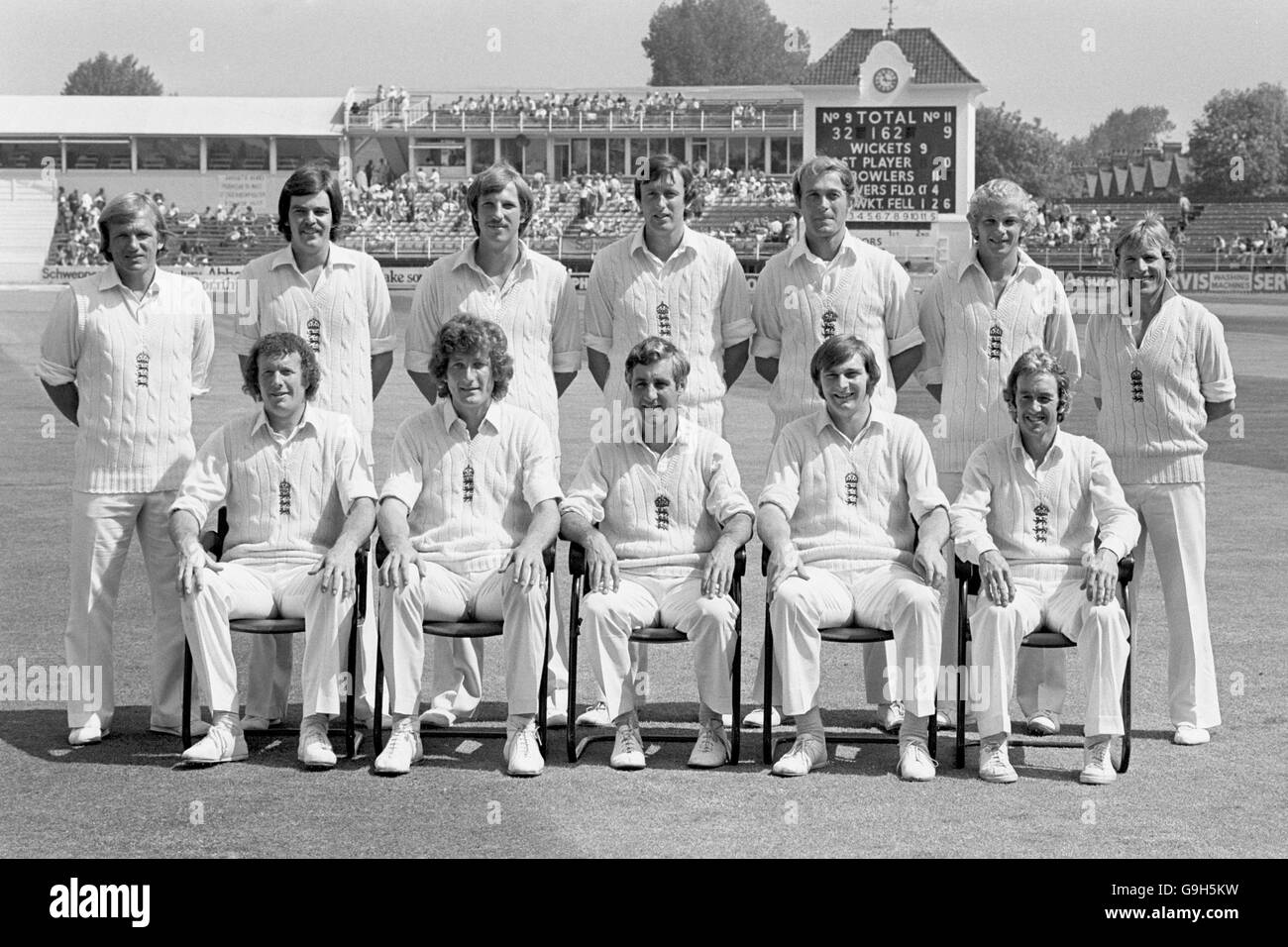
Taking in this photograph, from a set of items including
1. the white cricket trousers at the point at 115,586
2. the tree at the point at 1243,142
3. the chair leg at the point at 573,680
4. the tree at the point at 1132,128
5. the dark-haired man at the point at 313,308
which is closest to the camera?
the chair leg at the point at 573,680

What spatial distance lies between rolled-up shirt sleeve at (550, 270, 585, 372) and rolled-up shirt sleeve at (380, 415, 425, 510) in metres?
0.99

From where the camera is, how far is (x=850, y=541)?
270 inches

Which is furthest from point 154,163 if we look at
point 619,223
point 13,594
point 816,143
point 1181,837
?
point 1181,837

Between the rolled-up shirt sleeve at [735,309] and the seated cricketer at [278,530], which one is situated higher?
the rolled-up shirt sleeve at [735,309]

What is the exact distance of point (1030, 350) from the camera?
6793 mm

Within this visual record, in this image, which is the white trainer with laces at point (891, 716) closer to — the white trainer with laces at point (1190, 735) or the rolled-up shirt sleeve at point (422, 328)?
the white trainer with laces at point (1190, 735)

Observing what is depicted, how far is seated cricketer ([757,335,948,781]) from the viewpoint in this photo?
21.1 feet

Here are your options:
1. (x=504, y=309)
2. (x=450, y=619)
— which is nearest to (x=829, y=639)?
(x=450, y=619)

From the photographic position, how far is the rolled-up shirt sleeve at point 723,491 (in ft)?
22.5

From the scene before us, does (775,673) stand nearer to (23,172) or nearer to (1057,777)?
(1057,777)

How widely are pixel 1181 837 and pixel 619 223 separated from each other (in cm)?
5817

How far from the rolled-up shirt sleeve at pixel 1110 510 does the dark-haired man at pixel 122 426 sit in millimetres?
3801

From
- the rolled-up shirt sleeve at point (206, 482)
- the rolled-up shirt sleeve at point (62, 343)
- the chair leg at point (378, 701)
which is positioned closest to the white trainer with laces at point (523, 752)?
the chair leg at point (378, 701)

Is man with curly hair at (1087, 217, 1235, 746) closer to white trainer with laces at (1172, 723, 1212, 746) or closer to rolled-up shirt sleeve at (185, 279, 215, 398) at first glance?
white trainer with laces at (1172, 723, 1212, 746)
